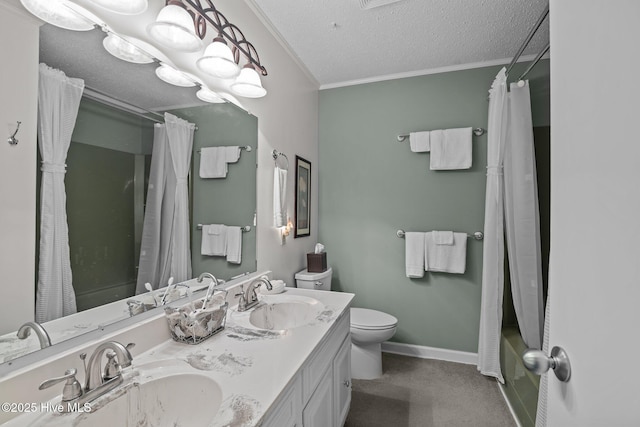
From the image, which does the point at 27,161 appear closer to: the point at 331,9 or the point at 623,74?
the point at 623,74

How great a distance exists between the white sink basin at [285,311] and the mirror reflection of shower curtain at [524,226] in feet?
4.69

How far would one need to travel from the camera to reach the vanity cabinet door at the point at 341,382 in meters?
1.47

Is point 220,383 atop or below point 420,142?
below

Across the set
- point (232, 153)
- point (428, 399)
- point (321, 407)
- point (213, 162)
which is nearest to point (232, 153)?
point (232, 153)

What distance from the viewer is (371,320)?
223cm

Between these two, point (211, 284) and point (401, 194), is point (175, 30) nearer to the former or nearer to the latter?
point (211, 284)


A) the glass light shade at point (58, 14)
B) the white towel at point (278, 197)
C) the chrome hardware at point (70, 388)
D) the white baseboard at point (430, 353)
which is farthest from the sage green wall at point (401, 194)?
the chrome hardware at point (70, 388)

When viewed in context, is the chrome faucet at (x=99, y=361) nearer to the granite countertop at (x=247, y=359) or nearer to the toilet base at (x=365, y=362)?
the granite countertop at (x=247, y=359)

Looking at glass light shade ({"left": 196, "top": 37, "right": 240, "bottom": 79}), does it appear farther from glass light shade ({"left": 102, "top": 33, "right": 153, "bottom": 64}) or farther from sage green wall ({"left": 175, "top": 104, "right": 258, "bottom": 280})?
glass light shade ({"left": 102, "top": 33, "right": 153, "bottom": 64})

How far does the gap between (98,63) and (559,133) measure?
1.31 metres

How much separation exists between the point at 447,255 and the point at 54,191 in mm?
2503

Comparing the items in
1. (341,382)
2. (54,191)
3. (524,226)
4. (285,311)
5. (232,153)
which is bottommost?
(341,382)

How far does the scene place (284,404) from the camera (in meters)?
0.88

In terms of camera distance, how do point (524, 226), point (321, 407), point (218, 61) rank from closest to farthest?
point (321, 407), point (218, 61), point (524, 226)
